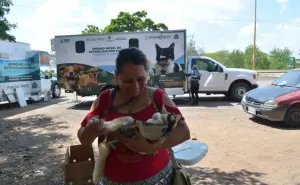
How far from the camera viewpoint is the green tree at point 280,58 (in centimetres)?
4544

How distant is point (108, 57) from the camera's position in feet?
38.4

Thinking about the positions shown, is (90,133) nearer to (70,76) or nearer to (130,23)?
(70,76)

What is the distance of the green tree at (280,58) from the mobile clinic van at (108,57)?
3847 centimetres

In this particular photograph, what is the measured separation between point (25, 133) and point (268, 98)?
6.33 m

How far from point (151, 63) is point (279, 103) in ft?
17.4

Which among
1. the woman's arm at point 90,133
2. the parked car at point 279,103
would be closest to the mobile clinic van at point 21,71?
the parked car at point 279,103

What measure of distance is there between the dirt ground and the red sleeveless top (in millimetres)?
2741

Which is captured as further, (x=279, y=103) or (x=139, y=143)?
(x=279, y=103)

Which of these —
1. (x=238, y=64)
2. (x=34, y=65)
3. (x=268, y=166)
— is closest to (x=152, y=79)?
(x=34, y=65)

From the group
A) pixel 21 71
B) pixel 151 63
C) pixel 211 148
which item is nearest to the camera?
pixel 211 148

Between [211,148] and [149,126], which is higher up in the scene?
[149,126]

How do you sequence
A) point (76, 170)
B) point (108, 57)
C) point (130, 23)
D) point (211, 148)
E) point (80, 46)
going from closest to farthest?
point (76, 170) → point (211, 148) → point (108, 57) → point (80, 46) → point (130, 23)

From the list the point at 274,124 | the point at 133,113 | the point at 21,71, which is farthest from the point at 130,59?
the point at 21,71

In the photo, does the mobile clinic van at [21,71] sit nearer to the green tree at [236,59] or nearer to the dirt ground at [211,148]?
the dirt ground at [211,148]
